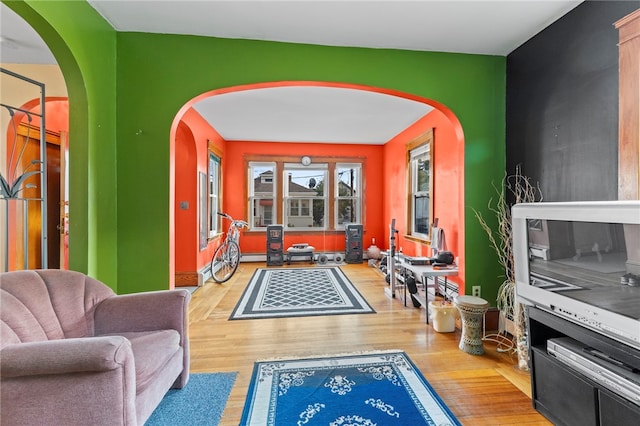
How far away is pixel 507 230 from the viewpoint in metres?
2.74

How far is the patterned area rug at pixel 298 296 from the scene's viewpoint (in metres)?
3.40

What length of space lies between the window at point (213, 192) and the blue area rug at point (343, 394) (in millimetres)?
3663

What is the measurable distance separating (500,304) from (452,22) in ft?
8.30

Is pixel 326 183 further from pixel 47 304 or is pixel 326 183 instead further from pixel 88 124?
pixel 47 304

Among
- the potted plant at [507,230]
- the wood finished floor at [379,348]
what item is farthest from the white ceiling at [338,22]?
the wood finished floor at [379,348]

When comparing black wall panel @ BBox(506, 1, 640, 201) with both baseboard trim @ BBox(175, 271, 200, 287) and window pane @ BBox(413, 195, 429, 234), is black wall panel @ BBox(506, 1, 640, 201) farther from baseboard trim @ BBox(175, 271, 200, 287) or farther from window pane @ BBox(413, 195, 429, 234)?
baseboard trim @ BBox(175, 271, 200, 287)

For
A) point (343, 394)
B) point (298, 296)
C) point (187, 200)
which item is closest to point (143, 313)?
point (343, 394)

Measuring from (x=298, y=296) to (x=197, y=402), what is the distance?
86.0 inches

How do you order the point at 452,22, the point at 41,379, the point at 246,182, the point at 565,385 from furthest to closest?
1. the point at 246,182
2. the point at 452,22
3. the point at 565,385
4. the point at 41,379

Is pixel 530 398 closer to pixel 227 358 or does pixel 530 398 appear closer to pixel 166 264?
pixel 227 358

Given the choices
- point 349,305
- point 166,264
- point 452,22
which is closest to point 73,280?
point 166,264

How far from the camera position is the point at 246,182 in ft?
Result: 20.9

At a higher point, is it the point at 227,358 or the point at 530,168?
the point at 530,168

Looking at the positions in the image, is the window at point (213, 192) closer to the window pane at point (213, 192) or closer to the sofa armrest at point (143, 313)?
the window pane at point (213, 192)
